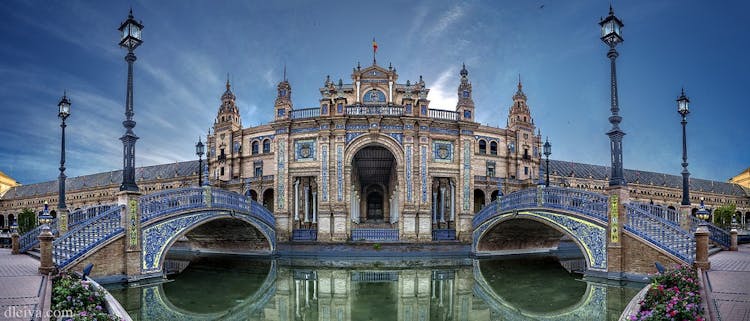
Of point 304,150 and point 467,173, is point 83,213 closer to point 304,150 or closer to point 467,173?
point 304,150

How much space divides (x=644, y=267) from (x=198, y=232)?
67.8 ft

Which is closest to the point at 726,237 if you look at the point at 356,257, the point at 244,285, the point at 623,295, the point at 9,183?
the point at 623,295

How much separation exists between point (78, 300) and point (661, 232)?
14.4m

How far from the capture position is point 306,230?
83.3ft

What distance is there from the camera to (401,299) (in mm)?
12680

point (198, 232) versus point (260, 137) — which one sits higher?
point (260, 137)

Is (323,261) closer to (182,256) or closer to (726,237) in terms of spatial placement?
(182,256)

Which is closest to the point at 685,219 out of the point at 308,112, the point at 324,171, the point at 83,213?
the point at 324,171

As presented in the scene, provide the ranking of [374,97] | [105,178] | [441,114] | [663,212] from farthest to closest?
[105,178] → [374,97] → [441,114] → [663,212]

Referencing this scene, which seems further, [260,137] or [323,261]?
[260,137]

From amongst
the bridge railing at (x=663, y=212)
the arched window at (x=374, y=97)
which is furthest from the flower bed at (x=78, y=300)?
the arched window at (x=374, y=97)

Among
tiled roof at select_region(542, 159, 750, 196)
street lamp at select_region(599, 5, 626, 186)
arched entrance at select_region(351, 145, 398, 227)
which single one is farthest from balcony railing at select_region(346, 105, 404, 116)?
tiled roof at select_region(542, 159, 750, 196)

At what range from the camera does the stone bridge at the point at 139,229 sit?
13.1 metres

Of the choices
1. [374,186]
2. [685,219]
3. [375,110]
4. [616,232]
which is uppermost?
[375,110]
